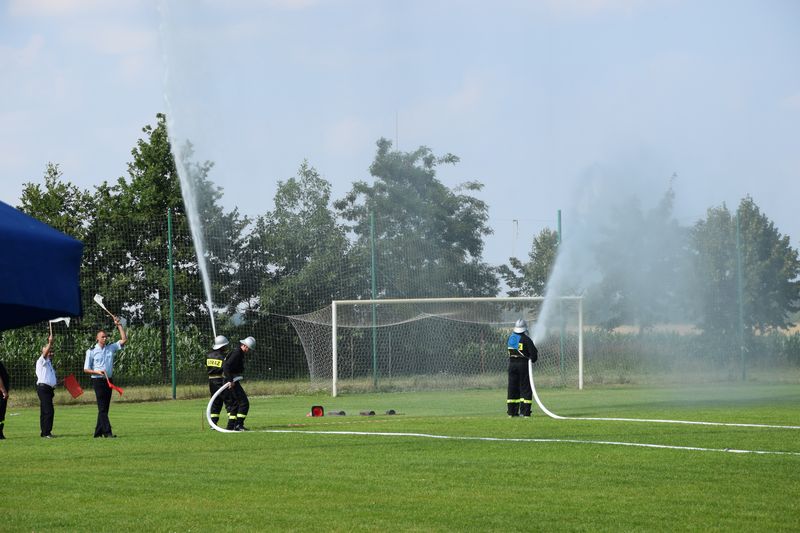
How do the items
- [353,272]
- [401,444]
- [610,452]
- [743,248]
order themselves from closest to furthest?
[610,452] → [401,444] → [353,272] → [743,248]

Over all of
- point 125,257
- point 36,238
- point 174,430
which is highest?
point 125,257

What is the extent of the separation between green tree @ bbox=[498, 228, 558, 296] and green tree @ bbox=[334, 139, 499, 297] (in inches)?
29.8

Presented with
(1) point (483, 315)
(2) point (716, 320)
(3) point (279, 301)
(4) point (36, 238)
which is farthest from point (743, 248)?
(4) point (36, 238)

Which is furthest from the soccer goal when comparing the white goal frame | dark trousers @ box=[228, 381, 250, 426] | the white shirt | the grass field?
dark trousers @ box=[228, 381, 250, 426]

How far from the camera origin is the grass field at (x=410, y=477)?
1042 centimetres

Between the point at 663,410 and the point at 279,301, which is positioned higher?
the point at 279,301

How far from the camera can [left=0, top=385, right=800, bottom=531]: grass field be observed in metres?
10.4

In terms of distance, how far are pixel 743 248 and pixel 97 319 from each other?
23245 mm

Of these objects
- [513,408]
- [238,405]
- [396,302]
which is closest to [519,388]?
[513,408]

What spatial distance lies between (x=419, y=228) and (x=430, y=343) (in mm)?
15132

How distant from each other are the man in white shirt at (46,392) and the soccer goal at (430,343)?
45.5 ft

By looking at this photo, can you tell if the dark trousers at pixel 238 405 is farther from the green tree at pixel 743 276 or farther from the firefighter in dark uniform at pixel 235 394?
the green tree at pixel 743 276

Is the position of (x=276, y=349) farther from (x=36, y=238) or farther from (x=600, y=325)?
(x=36, y=238)

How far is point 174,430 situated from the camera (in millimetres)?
21297
